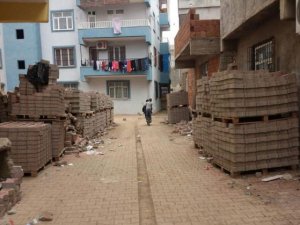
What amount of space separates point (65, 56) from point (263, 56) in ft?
77.5

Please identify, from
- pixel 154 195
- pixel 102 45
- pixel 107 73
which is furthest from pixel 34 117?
pixel 102 45

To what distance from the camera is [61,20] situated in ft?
102

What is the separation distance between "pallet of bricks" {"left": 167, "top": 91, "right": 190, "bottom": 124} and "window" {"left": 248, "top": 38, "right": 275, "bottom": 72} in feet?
26.7

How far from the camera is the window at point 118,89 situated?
1211 inches

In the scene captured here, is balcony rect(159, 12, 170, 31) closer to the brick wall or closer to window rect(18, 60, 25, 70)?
window rect(18, 60, 25, 70)

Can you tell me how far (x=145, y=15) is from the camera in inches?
1211

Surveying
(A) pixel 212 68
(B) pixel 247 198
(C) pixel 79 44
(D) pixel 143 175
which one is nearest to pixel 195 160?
(D) pixel 143 175

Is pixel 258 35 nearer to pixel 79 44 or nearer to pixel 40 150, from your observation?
pixel 40 150

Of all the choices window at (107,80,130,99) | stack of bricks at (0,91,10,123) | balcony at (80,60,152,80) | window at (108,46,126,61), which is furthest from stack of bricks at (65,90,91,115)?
window at (107,80,130,99)

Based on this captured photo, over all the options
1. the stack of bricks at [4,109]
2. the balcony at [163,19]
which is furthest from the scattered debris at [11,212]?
the balcony at [163,19]

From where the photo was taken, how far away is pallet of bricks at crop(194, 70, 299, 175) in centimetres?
709

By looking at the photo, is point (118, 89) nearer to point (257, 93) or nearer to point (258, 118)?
point (258, 118)

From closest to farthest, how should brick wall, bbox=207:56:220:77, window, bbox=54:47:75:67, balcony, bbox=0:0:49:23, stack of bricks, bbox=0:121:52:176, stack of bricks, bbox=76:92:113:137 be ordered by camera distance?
stack of bricks, bbox=0:121:52:176 → balcony, bbox=0:0:49:23 → stack of bricks, bbox=76:92:113:137 → brick wall, bbox=207:56:220:77 → window, bbox=54:47:75:67

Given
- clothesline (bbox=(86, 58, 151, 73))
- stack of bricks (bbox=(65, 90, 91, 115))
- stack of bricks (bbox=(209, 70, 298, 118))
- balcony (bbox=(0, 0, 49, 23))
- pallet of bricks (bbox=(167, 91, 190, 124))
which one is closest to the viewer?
stack of bricks (bbox=(209, 70, 298, 118))
